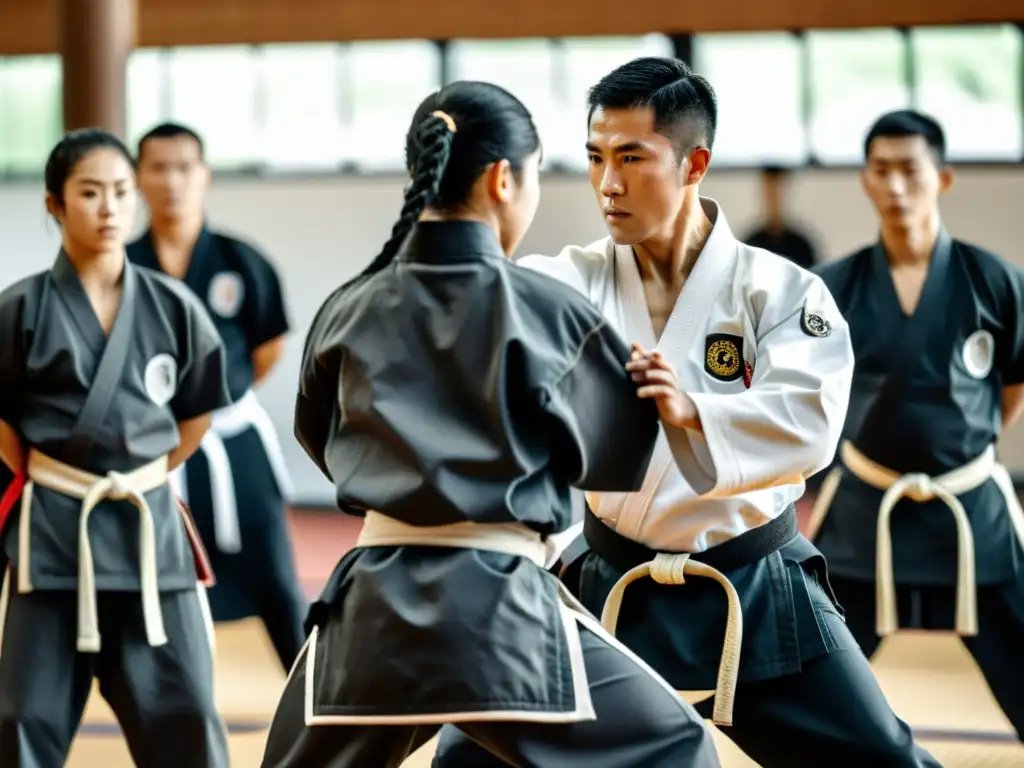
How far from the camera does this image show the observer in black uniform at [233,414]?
429 centimetres

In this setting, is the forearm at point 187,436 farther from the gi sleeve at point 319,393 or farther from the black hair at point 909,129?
the black hair at point 909,129

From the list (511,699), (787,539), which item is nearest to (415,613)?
(511,699)

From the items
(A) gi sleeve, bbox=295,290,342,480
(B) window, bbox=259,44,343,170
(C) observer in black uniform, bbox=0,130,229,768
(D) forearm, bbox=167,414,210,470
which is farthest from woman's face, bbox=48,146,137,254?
(B) window, bbox=259,44,343,170

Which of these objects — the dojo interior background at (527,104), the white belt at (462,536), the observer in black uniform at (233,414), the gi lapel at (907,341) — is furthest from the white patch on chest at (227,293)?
the dojo interior background at (527,104)

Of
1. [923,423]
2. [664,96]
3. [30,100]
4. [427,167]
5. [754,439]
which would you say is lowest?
[923,423]

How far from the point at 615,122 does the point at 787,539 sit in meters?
0.67

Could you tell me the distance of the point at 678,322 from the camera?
7.77 ft

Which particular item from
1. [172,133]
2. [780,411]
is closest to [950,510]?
[780,411]

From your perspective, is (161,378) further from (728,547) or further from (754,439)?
(754,439)

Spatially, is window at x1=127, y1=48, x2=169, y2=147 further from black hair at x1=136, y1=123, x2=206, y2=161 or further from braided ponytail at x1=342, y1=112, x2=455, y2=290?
braided ponytail at x1=342, y1=112, x2=455, y2=290

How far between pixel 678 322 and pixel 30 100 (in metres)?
7.64

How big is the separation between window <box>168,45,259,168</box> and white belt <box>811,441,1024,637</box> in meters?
6.05

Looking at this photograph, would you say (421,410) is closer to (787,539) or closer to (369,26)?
(787,539)

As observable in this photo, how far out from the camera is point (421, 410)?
6.22ft
